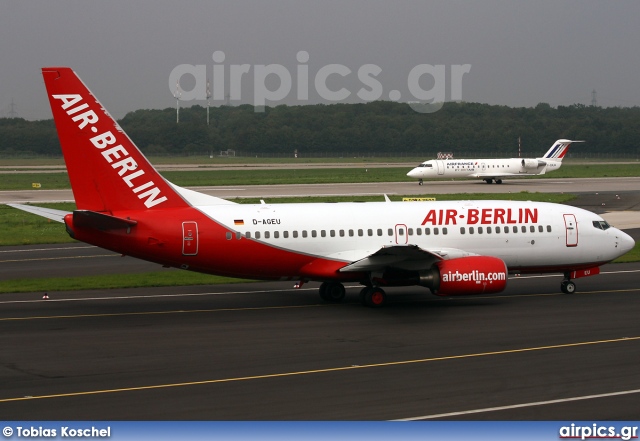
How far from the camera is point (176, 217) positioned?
97.6 feet

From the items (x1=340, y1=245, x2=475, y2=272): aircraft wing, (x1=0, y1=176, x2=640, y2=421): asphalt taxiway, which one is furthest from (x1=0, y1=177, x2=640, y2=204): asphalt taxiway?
(x1=340, y1=245, x2=475, y2=272): aircraft wing

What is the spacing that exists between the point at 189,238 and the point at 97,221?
3167mm

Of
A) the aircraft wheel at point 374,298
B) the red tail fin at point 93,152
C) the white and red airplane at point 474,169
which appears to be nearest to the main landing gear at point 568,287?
the aircraft wheel at point 374,298

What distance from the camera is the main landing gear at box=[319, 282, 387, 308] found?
3088 cm

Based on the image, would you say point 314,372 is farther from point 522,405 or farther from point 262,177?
point 262,177

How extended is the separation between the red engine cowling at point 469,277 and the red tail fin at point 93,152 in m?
10.2

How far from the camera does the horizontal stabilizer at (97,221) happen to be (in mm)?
27859

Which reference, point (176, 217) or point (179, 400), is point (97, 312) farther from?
point (179, 400)

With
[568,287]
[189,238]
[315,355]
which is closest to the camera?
[315,355]

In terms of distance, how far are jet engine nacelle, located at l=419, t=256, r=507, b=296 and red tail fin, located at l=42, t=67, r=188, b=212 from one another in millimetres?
9989

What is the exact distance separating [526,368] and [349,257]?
10672 mm

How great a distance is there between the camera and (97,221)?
Result: 28156mm

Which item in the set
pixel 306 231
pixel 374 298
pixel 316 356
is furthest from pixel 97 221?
pixel 374 298

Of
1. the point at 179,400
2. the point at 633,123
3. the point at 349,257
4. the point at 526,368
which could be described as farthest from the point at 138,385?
the point at 633,123
